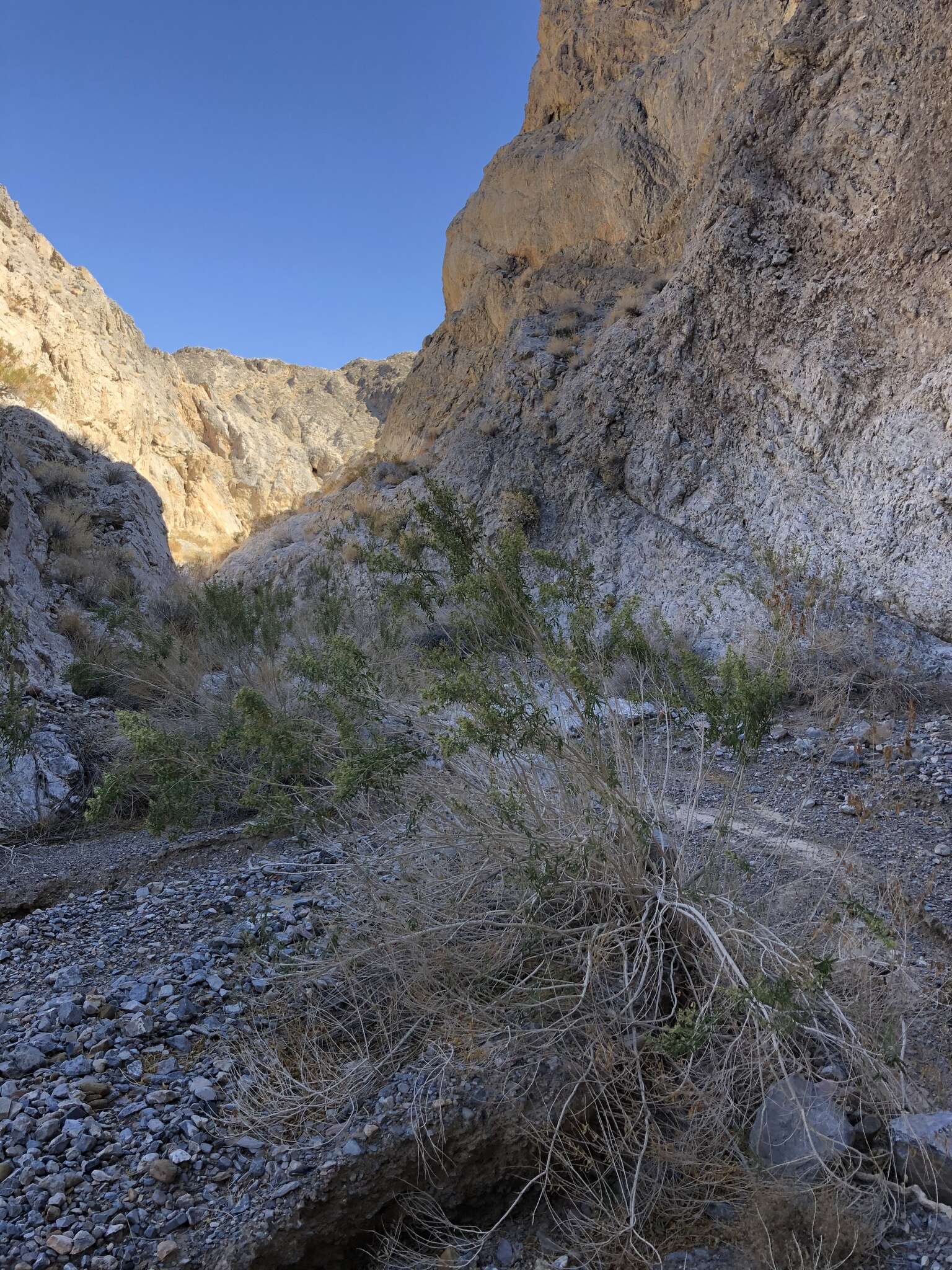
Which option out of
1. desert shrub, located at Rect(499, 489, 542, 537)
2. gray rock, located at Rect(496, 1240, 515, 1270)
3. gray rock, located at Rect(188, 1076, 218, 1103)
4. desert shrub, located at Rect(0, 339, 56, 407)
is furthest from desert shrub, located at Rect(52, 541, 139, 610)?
gray rock, located at Rect(496, 1240, 515, 1270)

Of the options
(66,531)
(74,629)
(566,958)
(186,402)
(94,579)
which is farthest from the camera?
(186,402)

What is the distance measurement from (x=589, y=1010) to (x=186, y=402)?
1039 inches

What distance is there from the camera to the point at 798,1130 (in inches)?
89.6

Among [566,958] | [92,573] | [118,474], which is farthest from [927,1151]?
[118,474]

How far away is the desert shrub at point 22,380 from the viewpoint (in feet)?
50.0

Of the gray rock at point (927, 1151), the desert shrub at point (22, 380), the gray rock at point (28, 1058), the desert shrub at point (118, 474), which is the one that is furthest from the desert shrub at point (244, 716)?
the desert shrub at point (22, 380)

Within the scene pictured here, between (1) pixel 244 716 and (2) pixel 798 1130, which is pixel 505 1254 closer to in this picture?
(2) pixel 798 1130

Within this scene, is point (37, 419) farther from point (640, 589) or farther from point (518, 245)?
point (640, 589)

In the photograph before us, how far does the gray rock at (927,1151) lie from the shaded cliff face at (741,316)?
17.6 ft

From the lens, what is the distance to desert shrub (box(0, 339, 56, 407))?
50.0 ft

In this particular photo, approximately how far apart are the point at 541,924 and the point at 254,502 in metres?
24.9

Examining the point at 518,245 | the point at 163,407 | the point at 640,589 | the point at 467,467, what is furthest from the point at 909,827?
the point at 163,407

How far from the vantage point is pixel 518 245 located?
547 inches

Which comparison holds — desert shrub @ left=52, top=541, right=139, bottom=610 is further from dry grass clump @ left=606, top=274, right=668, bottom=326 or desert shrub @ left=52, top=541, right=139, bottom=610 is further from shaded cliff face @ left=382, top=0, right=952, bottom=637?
dry grass clump @ left=606, top=274, right=668, bottom=326
